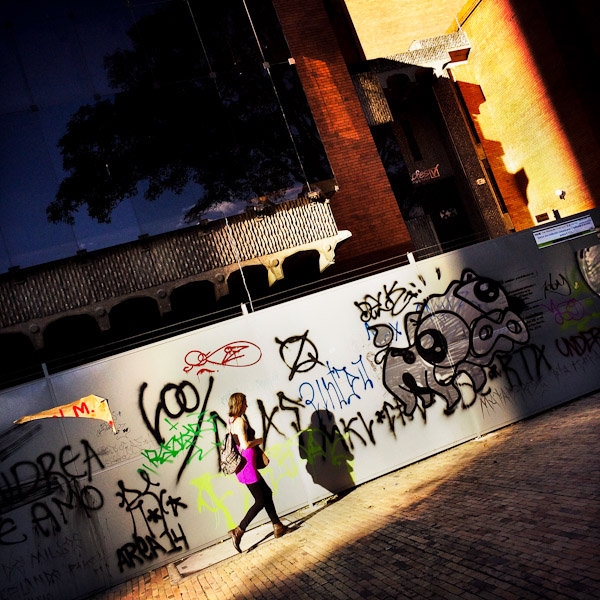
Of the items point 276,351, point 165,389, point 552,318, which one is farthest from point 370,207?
point 165,389

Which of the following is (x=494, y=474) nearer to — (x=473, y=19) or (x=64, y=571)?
(x=64, y=571)

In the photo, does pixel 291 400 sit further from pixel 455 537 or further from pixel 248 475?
pixel 455 537

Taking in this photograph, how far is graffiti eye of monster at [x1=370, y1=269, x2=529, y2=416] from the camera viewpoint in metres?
7.96

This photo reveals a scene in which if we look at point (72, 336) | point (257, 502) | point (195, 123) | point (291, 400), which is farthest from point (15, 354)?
point (257, 502)

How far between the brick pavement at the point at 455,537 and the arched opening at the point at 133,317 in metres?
5.89

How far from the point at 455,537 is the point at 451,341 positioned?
382cm

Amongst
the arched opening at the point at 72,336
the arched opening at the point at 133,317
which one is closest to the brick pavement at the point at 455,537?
the arched opening at the point at 72,336

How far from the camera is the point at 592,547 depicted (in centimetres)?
394

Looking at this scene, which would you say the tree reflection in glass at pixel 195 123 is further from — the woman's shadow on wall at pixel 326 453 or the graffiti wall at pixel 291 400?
the woman's shadow on wall at pixel 326 453

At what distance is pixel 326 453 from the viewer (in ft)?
24.7

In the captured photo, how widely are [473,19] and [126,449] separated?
2027 cm

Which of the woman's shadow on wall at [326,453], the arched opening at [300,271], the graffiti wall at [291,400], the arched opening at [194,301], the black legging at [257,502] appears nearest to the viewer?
the black legging at [257,502]

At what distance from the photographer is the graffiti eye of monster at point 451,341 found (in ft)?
26.1

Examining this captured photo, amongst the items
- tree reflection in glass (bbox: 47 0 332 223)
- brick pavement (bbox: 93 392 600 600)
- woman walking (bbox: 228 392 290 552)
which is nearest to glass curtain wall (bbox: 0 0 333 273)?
tree reflection in glass (bbox: 47 0 332 223)
